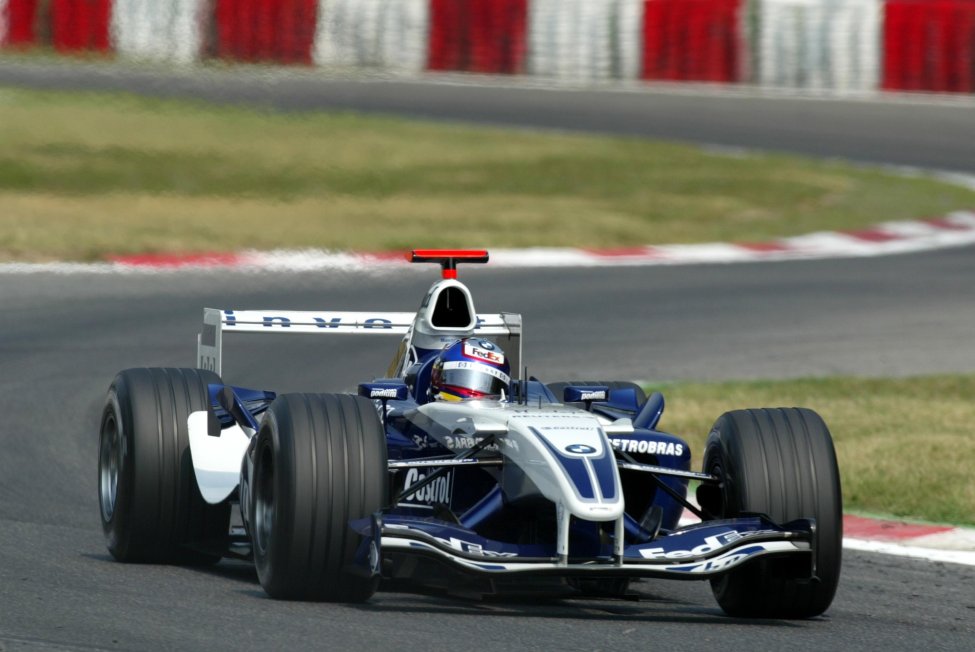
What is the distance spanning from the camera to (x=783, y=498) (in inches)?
265

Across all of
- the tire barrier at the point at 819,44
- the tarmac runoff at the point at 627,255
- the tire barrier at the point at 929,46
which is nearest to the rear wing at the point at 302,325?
the tarmac runoff at the point at 627,255

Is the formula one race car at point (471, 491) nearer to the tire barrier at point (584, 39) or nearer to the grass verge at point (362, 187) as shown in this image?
the grass verge at point (362, 187)

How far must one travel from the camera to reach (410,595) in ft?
22.9

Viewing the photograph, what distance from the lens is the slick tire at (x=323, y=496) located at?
6.45 metres

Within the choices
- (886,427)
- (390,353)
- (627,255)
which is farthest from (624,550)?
(627,255)

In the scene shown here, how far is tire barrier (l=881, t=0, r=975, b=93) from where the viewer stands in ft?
105

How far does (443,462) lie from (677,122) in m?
24.0

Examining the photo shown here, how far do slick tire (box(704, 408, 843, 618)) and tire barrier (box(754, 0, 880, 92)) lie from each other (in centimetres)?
2678

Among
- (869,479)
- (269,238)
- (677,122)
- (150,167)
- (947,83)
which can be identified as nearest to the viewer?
(869,479)

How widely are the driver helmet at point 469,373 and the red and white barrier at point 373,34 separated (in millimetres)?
24286

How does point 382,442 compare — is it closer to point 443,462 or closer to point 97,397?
point 443,462

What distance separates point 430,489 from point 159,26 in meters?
24.0

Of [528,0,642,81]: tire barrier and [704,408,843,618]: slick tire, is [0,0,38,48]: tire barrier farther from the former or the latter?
[704,408,843,618]: slick tire

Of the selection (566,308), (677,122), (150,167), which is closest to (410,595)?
(566,308)
